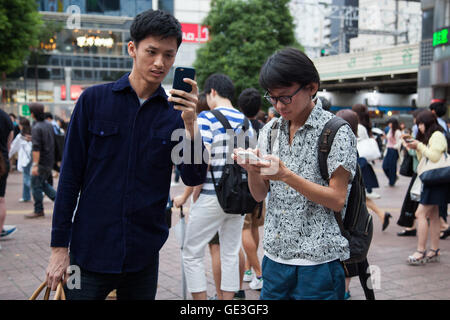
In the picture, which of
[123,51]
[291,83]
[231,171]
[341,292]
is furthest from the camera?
[123,51]

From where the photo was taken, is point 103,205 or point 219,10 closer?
point 103,205

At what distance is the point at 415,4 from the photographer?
85.4 ft

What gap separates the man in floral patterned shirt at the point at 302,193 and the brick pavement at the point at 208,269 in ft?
8.15

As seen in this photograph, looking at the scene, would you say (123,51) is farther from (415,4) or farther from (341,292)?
(341,292)

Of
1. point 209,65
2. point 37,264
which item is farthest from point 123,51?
point 37,264

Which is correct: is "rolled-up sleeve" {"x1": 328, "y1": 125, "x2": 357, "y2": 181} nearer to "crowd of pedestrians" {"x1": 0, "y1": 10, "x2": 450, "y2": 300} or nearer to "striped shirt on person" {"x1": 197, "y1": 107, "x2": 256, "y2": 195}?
"crowd of pedestrians" {"x1": 0, "y1": 10, "x2": 450, "y2": 300}

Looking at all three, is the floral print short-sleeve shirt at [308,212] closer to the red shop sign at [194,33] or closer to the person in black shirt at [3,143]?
the person in black shirt at [3,143]

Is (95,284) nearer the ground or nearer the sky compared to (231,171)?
nearer the ground

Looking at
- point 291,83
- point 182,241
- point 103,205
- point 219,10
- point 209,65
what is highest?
point 219,10

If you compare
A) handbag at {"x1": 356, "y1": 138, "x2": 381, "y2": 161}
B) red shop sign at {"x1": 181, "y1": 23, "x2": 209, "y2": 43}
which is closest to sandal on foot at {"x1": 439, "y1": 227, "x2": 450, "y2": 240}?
handbag at {"x1": 356, "y1": 138, "x2": 381, "y2": 161}

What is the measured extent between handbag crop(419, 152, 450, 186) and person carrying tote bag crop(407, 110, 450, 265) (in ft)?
0.08

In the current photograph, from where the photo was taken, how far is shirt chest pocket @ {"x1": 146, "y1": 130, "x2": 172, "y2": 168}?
7.20 ft

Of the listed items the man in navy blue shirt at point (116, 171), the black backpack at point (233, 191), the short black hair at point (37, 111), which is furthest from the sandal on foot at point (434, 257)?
the short black hair at point (37, 111)
